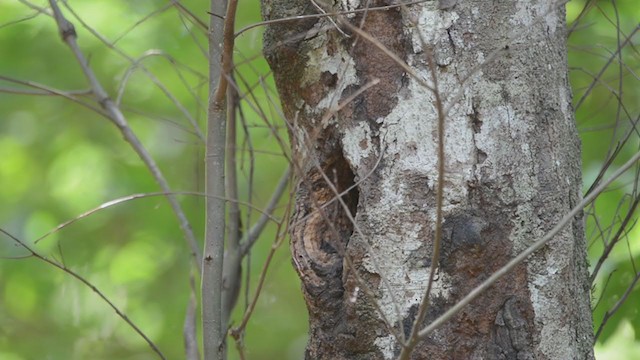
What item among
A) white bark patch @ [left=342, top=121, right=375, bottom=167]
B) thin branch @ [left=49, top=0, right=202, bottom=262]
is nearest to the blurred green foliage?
thin branch @ [left=49, top=0, right=202, bottom=262]

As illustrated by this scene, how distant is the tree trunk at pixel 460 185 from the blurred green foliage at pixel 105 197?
2.03m

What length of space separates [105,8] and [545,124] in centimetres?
280

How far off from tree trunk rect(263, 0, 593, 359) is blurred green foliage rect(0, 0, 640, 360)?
2030mm

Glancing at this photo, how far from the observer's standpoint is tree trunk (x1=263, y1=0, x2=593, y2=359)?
1.49m

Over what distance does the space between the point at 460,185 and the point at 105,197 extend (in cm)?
282

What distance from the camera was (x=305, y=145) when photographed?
158 centimetres

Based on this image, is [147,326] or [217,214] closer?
[217,214]

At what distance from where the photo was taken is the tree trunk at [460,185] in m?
1.49

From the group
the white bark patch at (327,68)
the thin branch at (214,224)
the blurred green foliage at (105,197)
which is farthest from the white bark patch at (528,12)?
the blurred green foliage at (105,197)

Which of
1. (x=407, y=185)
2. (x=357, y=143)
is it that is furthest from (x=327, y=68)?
(x=407, y=185)

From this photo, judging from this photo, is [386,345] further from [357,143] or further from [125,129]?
[125,129]

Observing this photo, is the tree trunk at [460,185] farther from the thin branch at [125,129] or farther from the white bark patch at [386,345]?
the thin branch at [125,129]

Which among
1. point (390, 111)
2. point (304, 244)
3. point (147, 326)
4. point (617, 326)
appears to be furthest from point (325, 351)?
point (147, 326)

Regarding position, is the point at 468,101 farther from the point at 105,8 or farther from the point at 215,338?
the point at 105,8
